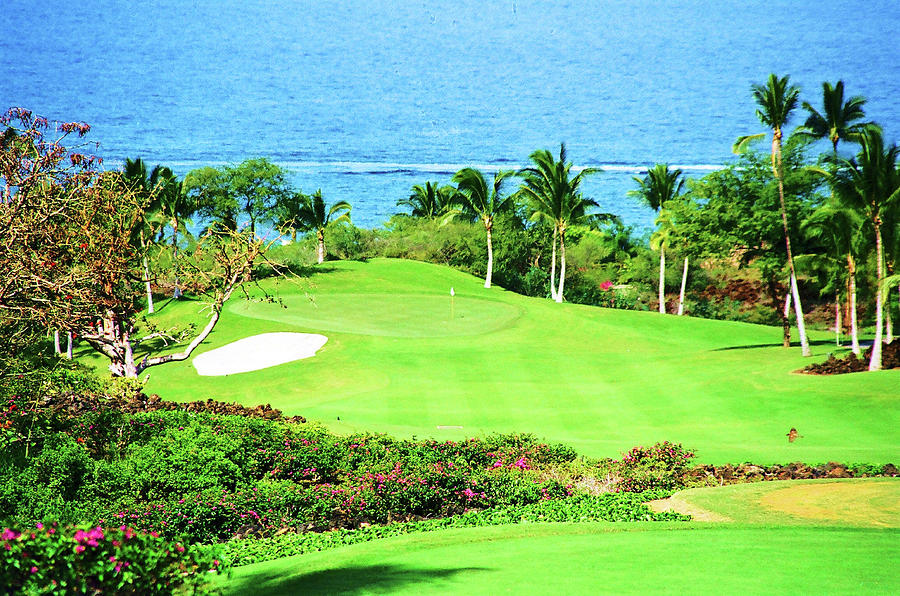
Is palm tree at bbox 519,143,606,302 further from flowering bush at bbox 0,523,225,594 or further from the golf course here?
flowering bush at bbox 0,523,225,594

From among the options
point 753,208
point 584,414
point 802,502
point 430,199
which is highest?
point 430,199

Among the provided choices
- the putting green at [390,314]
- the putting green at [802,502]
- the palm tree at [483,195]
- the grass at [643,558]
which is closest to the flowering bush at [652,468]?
the putting green at [802,502]

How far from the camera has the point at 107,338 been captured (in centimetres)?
1633

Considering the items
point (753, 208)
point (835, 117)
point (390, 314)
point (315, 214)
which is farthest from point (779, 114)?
point (315, 214)

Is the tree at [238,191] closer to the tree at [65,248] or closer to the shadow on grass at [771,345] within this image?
the shadow on grass at [771,345]

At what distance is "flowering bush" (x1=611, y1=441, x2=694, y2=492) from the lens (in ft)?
47.0

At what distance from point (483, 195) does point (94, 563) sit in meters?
46.5

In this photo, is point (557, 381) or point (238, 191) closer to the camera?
point (557, 381)

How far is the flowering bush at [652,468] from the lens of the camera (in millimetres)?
14320

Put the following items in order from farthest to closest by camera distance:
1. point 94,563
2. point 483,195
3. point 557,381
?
point 483,195, point 557,381, point 94,563

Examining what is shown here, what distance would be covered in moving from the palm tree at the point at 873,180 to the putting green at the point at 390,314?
13.5 m

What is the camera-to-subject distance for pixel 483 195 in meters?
52.4

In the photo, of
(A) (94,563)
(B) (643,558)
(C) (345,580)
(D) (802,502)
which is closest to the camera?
(A) (94,563)

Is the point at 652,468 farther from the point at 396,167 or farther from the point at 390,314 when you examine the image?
the point at 396,167
